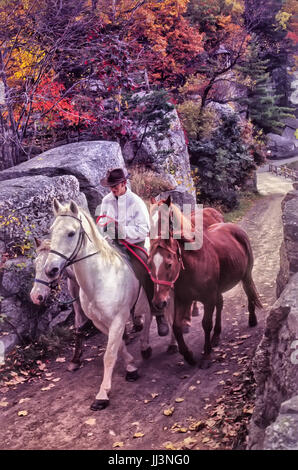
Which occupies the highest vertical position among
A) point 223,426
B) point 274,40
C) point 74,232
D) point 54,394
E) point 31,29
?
point 274,40

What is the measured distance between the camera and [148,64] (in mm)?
16781

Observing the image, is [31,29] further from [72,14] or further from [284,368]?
[284,368]

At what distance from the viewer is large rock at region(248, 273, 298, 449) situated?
3.62m

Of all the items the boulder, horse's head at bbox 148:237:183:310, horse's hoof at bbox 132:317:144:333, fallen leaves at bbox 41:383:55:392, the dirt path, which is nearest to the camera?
the dirt path

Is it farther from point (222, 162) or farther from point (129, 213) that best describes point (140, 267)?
point (222, 162)

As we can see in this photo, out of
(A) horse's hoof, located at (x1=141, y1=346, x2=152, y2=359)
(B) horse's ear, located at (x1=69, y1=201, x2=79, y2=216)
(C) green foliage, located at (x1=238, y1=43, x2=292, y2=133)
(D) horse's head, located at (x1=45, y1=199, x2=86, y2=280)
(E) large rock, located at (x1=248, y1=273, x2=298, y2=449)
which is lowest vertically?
(A) horse's hoof, located at (x1=141, y1=346, x2=152, y2=359)

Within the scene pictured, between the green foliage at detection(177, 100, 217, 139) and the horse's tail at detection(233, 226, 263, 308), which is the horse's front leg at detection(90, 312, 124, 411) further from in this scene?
the green foliage at detection(177, 100, 217, 139)

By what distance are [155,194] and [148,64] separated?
649 cm

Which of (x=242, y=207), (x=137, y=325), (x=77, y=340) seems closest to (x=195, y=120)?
(x=242, y=207)

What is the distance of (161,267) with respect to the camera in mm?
4902

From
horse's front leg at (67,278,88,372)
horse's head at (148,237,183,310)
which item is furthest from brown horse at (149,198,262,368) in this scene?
horse's front leg at (67,278,88,372)

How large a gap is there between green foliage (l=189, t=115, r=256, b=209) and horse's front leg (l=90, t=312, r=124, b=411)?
13.0 meters

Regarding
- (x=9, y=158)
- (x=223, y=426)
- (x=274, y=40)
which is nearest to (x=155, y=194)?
(x=9, y=158)
